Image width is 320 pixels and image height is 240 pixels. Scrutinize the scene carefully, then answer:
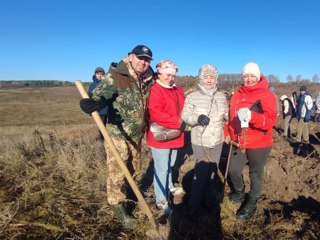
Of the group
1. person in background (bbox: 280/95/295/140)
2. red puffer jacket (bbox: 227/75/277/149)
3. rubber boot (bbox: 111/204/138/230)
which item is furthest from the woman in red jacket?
person in background (bbox: 280/95/295/140)

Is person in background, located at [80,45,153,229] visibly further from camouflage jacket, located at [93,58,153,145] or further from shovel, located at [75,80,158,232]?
shovel, located at [75,80,158,232]

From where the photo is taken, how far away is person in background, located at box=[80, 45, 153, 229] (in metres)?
3.36

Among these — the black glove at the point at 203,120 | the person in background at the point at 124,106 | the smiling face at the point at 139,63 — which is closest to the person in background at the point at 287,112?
the black glove at the point at 203,120

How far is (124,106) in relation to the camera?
3.47m

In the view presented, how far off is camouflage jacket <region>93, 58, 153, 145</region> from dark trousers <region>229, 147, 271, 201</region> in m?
1.39

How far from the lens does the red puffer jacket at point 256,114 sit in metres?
3.53

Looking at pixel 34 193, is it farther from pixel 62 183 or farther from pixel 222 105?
pixel 222 105

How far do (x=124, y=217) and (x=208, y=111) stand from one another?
65.8 inches

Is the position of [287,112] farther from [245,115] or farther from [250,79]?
[245,115]

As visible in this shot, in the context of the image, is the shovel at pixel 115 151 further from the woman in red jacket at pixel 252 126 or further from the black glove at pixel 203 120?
the woman in red jacket at pixel 252 126

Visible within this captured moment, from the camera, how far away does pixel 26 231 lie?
3.39 metres

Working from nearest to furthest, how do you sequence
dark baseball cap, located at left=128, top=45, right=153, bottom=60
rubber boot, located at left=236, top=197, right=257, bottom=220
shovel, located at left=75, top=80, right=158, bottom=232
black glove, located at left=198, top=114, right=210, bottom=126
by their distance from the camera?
shovel, located at left=75, top=80, right=158, bottom=232 → dark baseball cap, located at left=128, top=45, right=153, bottom=60 → black glove, located at left=198, top=114, right=210, bottom=126 → rubber boot, located at left=236, top=197, right=257, bottom=220

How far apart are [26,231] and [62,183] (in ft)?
4.06

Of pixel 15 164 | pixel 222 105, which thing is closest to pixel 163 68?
pixel 222 105
